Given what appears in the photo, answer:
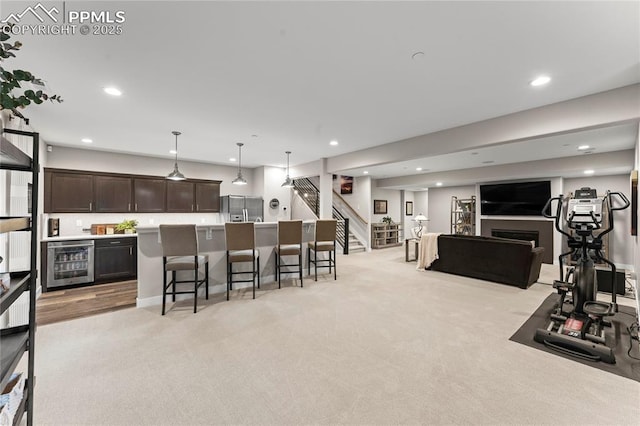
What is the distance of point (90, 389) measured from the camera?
197 centimetres

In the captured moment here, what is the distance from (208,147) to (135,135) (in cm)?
126

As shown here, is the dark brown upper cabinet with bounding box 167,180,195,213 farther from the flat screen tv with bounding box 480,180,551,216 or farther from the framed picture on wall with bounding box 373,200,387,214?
the flat screen tv with bounding box 480,180,551,216

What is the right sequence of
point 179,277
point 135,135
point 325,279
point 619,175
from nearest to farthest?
1. point 179,277
2. point 135,135
3. point 325,279
4. point 619,175

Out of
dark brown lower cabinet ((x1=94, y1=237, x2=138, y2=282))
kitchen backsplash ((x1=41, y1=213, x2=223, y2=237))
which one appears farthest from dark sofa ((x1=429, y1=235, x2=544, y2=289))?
dark brown lower cabinet ((x1=94, y1=237, x2=138, y2=282))

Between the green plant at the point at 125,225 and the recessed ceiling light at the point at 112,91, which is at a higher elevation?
the recessed ceiling light at the point at 112,91

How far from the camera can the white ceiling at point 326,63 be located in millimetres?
1819

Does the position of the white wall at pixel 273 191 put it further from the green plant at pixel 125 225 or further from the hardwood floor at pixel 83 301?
the hardwood floor at pixel 83 301

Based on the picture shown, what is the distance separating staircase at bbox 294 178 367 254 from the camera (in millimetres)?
8203

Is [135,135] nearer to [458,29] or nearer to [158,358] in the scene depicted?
[158,358]

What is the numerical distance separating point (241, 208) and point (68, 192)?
340 cm

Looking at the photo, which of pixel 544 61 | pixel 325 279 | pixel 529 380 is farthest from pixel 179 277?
pixel 544 61

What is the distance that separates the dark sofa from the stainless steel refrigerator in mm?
4650

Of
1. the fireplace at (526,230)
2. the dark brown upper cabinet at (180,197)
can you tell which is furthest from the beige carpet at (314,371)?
the fireplace at (526,230)

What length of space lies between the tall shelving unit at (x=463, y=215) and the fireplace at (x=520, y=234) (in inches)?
34.2
